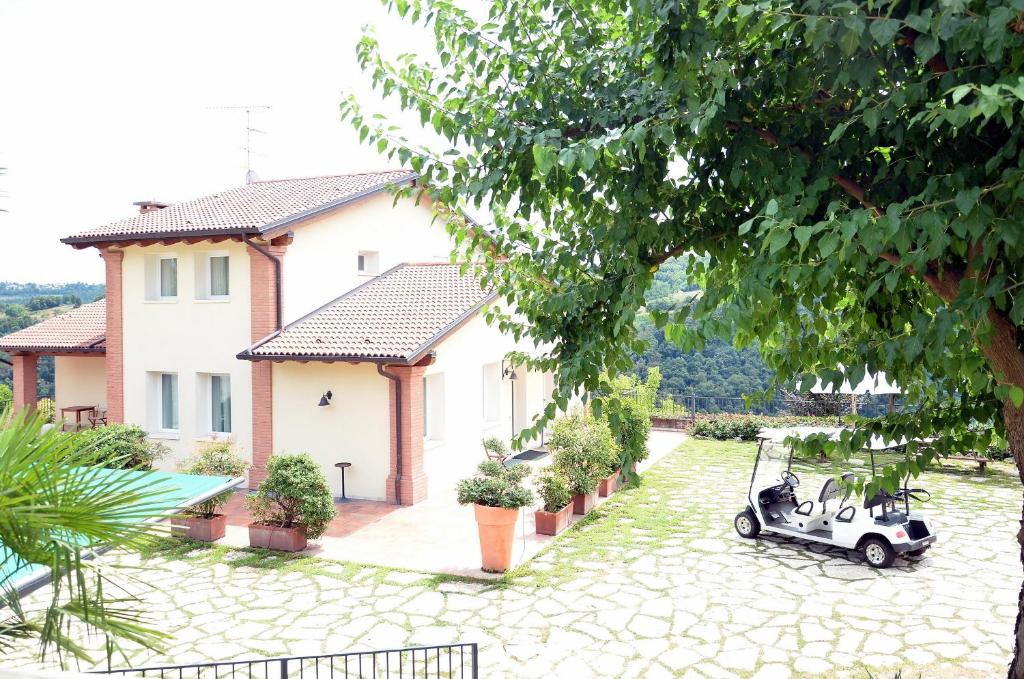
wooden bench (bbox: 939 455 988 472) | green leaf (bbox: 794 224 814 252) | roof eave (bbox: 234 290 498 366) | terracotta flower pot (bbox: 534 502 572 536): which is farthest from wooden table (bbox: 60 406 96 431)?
wooden bench (bbox: 939 455 988 472)

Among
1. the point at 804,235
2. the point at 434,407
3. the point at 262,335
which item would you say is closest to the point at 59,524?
the point at 804,235

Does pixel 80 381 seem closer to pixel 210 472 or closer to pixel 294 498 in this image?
pixel 210 472

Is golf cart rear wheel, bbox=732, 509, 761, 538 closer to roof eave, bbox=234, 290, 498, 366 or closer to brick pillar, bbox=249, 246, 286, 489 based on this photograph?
roof eave, bbox=234, 290, 498, 366

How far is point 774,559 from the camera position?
10.5 meters

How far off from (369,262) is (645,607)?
12.6 m

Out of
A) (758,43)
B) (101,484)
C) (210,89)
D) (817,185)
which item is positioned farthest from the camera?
(210,89)

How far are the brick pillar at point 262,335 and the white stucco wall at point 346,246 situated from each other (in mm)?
396

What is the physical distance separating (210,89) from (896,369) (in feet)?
81.1

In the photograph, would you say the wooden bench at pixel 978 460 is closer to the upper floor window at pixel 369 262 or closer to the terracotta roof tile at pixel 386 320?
the terracotta roof tile at pixel 386 320

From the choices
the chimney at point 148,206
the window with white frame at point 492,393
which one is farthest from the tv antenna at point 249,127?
the window with white frame at point 492,393

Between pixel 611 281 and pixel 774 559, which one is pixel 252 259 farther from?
pixel 611 281

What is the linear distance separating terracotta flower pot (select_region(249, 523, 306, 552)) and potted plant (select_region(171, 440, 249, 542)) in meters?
0.72

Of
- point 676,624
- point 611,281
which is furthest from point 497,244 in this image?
point 676,624

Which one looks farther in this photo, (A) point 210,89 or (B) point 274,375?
(A) point 210,89
